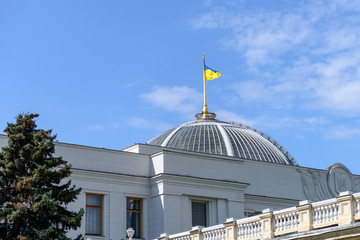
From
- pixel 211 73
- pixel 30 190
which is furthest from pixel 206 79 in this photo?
pixel 30 190

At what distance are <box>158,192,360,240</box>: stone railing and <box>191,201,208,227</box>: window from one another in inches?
366

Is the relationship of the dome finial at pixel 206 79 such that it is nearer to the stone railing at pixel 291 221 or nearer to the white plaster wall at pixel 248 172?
the white plaster wall at pixel 248 172

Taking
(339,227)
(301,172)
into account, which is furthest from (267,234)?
(301,172)

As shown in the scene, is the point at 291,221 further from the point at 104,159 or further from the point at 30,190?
the point at 104,159

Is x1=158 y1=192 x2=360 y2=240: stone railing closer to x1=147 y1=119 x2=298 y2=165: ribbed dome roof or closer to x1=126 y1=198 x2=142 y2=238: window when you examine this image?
x1=126 y1=198 x2=142 y2=238: window

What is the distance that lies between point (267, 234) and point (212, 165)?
15225 mm

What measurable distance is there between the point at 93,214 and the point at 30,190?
31.5 feet

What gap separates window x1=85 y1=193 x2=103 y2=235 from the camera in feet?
129

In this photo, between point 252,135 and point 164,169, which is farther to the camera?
point 252,135

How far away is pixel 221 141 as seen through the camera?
48562 mm

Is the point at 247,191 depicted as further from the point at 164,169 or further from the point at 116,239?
the point at 116,239

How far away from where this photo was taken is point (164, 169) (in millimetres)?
40969

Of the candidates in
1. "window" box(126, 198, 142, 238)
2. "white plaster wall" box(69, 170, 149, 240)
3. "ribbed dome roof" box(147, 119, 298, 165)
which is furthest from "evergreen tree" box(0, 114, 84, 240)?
"ribbed dome roof" box(147, 119, 298, 165)

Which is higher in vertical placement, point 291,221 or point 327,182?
point 327,182
